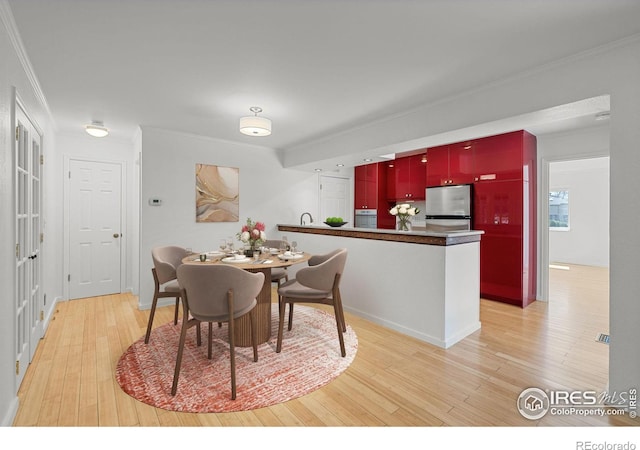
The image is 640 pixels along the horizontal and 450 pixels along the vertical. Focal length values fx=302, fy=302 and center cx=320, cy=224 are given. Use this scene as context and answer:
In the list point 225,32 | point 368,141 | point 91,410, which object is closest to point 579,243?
point 368,141

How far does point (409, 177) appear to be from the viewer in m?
5.94

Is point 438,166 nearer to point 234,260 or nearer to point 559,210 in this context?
point 234,260

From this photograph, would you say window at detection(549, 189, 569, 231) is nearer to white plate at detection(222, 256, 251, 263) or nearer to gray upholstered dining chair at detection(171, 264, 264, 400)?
white plate at detection(222, 256, 251, 263)

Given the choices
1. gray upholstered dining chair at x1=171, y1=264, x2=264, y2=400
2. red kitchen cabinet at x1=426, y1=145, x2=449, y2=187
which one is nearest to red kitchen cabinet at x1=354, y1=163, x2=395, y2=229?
red kitchen cabinet at x1=426, y1=145, x2=449, y2=187

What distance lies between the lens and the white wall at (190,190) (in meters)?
4.13

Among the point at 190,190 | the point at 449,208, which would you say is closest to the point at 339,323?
the point at 449,208

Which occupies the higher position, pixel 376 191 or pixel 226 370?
pixel 376 191

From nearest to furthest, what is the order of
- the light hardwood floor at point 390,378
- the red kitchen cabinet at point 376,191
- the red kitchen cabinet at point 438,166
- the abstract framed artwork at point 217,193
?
the light hardwood floor at point 390,378
the abstract framed artwork at point 217,193
the red kitchen cabinet at point 438,166
the red kitchen cabinet at point 376,191

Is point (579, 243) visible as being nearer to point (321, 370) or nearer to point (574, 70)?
point (574, 70)

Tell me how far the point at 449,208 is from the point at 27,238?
16.5ft

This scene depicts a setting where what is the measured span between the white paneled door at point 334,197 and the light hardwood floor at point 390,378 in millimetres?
3035

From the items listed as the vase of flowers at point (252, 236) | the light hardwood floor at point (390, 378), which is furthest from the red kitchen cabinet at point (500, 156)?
the vase of flowers at point (252, 236)

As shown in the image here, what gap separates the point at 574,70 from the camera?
2246 millimetres

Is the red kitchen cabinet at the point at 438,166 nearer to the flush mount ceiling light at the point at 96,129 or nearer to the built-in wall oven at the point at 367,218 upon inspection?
the built-in wall oven at the point at 367,218
